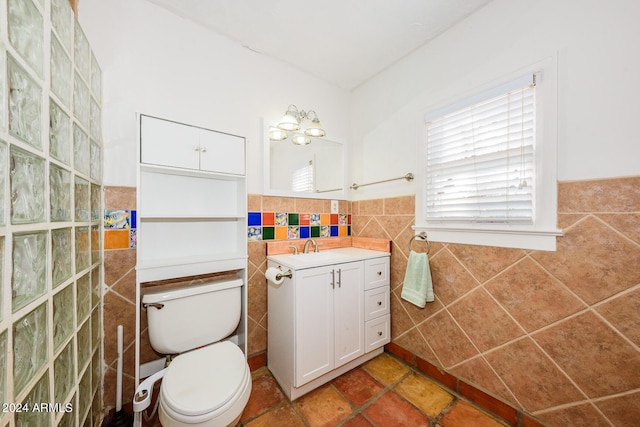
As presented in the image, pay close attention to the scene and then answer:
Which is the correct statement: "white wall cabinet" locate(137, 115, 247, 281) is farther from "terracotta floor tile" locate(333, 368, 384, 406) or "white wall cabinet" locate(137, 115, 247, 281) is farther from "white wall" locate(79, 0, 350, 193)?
"terracotta floor tile" locate(333, 368, 384, 406)

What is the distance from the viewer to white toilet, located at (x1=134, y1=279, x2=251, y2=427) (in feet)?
3.21

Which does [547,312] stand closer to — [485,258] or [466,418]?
[485,258]

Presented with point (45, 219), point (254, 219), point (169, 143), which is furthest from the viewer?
point (254, 219)

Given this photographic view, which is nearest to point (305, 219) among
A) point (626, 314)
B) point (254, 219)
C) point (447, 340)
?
point (254, 219)

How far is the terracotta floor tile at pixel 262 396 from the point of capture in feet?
4.69

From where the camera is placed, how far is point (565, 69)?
117 cm

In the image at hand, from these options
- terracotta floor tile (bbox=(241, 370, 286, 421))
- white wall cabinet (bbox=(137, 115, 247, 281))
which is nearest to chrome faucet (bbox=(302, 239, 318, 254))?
white wall cabinet (bbox=(137, 115, 247, 281))

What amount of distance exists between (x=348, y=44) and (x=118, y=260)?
6.87 ft

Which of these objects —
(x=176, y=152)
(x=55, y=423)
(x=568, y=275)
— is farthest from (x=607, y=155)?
(x=55, y=423)

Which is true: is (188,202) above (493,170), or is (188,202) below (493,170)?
below

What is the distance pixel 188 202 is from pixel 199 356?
0.92 m

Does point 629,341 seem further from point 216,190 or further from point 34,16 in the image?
point 34,16

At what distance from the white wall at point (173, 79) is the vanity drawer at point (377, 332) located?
1.36 meters

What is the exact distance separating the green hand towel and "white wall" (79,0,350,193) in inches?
50.0
